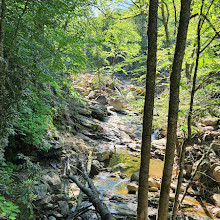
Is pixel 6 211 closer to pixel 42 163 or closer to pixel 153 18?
pixel 153 18

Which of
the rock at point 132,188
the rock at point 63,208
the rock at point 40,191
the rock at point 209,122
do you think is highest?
the rock at point 209,122

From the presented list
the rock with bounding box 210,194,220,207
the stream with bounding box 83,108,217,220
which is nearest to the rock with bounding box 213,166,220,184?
the rock with bounding box 210,194,220,207

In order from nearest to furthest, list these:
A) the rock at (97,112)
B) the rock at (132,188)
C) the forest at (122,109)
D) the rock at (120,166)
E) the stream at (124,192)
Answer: the forest at (122,109) → the stream at (124,192) → the rock at (132,188) → the rock at (120,166) → the rock at (97,112)

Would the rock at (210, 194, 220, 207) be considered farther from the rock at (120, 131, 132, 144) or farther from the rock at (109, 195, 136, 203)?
the rock at (120, 131, 132, 144)

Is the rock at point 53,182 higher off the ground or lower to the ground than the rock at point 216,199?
higher

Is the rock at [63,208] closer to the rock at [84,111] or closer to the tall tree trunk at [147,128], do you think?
the tall tree trunk at [147,128]

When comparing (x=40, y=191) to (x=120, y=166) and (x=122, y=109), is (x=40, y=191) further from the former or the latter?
(x=120, y=166)

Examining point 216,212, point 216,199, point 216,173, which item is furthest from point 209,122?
point 216,212

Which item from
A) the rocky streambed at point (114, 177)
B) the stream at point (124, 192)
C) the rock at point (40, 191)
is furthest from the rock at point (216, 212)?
the rock at point (40, 191)

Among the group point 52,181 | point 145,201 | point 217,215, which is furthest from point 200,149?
point 52,181

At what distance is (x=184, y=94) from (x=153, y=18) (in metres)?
3.93

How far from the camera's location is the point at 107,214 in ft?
12.2

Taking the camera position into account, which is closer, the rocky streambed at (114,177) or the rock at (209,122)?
the rocky streambed at (114,177)

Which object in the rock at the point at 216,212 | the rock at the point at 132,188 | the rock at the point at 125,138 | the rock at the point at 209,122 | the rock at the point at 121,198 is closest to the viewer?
the rock at the point at 216,212
